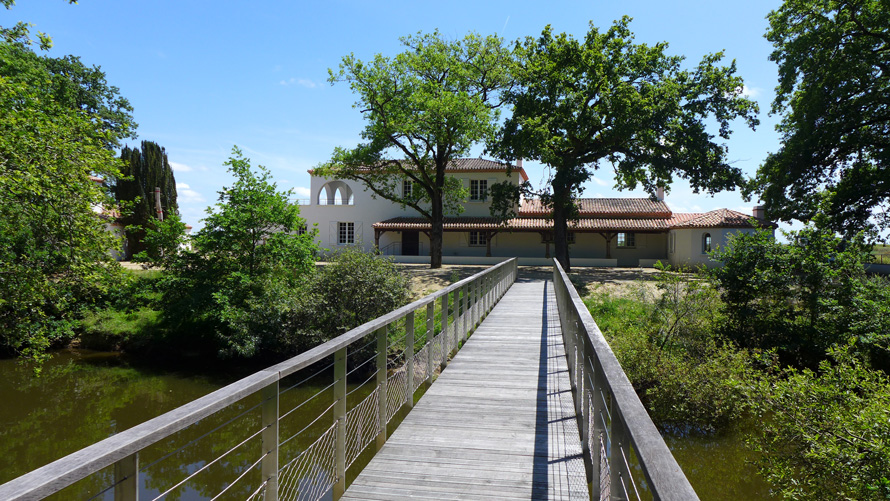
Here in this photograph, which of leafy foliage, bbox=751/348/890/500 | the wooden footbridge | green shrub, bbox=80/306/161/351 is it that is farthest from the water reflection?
leafy foliage, bbox=751/348/890/500

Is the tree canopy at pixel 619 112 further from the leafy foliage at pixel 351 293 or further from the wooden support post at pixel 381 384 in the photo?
the wooden support post at pixel 381 384

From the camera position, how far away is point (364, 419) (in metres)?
4.25

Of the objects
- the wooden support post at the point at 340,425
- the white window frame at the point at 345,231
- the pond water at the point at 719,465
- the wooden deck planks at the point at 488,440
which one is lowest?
the pond water at the point at 719,465

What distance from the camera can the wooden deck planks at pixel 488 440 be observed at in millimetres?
3582

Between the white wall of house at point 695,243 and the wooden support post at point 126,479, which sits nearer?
the wooden support post at point 126,479

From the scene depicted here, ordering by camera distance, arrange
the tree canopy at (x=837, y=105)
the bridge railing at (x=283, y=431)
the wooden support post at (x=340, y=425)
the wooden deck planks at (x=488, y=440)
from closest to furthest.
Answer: the bridge railing at (x=283, y=431) < the wooden support post at (x=340, y=425) < the wooden deck planks at (x=488, y=440) < the tree canopy at (x=837, y=105)

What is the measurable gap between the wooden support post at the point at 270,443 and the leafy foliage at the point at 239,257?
13743 millimetres

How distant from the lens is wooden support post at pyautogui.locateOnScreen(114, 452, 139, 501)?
159 cm

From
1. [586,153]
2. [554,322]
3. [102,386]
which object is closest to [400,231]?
[586,153]

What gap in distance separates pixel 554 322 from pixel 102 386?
36.9 feet

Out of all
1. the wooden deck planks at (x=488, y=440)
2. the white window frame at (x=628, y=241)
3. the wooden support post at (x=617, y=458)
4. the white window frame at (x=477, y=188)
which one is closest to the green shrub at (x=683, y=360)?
the wooden deck planks at (x=488, y=440)

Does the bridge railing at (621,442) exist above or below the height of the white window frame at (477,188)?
below

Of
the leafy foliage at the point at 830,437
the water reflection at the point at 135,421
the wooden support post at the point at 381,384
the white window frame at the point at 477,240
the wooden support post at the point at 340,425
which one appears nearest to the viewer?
the wooden support post at the point at 340,425

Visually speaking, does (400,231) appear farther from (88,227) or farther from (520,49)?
(88,227)
